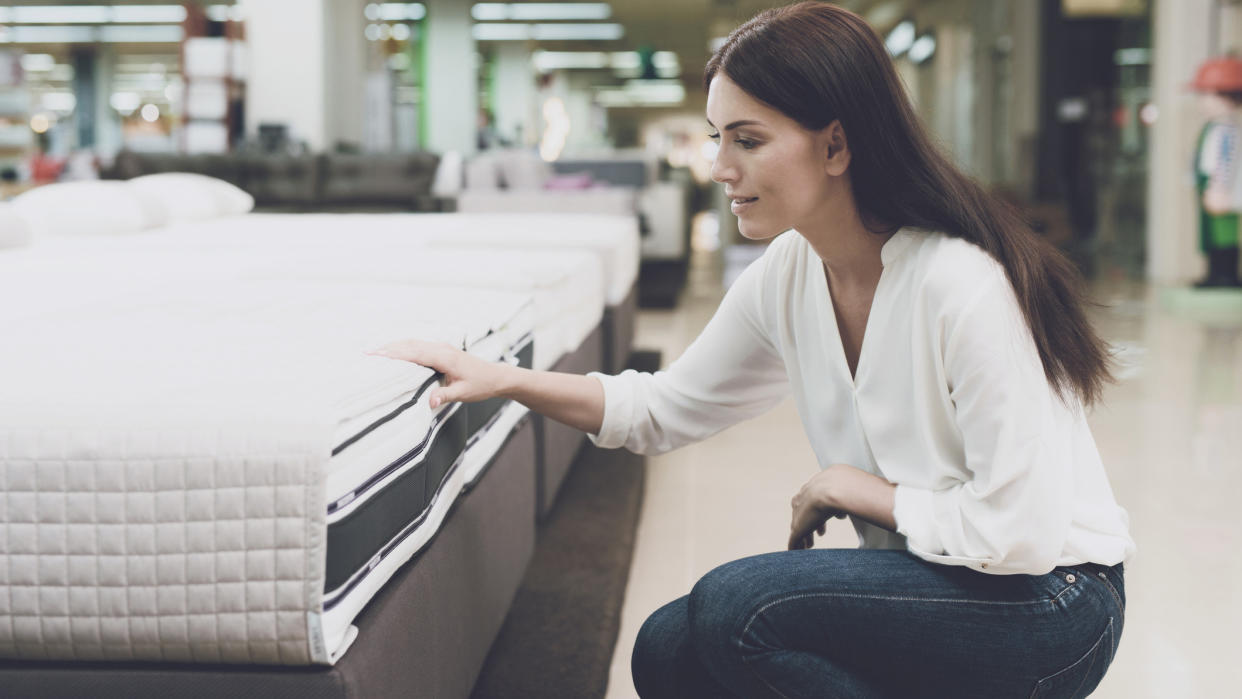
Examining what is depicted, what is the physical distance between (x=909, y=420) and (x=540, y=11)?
16707mm

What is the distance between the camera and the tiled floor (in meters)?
1.83

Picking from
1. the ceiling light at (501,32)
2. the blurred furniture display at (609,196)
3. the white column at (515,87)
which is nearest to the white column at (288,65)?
the blurred furniture display at (609,196)

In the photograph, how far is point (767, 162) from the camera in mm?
1168

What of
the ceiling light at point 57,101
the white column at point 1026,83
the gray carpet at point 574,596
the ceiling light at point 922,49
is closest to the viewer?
the gray carpet at point 574,596

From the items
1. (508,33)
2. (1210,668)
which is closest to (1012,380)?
(1210,668)

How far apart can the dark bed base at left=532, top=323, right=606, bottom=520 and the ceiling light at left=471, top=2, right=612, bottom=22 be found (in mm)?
14407

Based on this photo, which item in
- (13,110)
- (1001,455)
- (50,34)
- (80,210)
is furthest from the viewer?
(50,34)

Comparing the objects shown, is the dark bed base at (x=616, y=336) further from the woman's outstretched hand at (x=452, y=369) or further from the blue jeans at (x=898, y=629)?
A: the blue jeans at (x=898, y=629)

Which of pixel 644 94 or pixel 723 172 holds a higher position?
pixel 644 94

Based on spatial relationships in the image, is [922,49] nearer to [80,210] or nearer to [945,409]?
[80,210]

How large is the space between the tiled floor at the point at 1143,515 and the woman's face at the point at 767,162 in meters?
0.48

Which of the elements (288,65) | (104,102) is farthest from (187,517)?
(104,102)

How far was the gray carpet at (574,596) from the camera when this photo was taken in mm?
1553

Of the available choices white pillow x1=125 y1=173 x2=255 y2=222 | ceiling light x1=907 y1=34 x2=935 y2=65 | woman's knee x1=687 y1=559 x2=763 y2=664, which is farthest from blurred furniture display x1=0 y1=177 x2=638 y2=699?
ceiling light x1=907 y1=34 x2=935 y2=65
